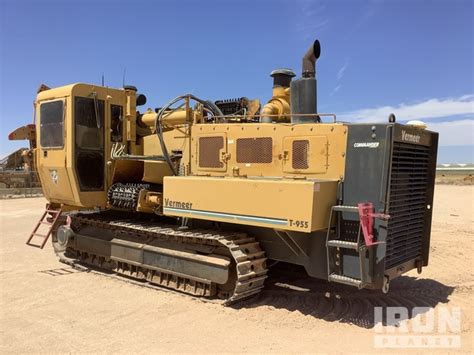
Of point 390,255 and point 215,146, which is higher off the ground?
point 215,146

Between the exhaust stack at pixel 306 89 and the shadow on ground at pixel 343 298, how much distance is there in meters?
2.63

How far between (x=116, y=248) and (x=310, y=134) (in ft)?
13.9

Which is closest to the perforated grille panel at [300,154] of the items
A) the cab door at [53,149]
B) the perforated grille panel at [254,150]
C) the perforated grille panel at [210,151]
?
the perforated grille panel at [254,150]

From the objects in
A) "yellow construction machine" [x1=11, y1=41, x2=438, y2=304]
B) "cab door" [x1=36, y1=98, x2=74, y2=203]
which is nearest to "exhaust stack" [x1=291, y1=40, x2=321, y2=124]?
"yellow construction machine" [x1=11, y1=41, x2=438, y2=304]

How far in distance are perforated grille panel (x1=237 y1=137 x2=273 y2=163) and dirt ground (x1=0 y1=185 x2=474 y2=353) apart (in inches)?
81.4

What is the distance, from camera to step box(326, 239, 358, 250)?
18.4 feet

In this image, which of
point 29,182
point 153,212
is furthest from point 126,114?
point 29,182

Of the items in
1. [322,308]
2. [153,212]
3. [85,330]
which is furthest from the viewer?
[153,212]

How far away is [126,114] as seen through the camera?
8.98m

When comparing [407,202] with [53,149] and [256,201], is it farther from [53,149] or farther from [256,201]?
[53,149]

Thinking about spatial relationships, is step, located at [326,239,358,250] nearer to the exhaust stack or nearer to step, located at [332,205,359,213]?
step, located at [332,205,359,213]

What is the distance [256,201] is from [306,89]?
1.98 m

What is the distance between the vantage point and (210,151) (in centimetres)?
731

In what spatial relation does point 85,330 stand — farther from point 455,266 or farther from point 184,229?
point 455,266
